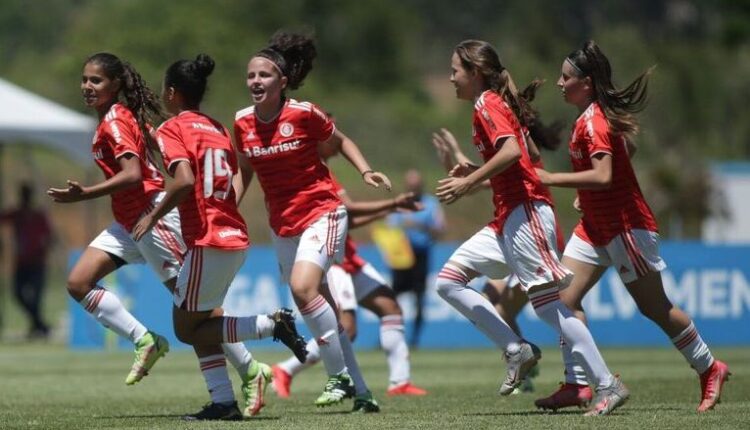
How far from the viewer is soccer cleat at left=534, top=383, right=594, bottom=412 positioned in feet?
32.5

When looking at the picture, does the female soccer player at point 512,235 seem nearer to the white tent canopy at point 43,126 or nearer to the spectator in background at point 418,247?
the spectator in background at point 418,247

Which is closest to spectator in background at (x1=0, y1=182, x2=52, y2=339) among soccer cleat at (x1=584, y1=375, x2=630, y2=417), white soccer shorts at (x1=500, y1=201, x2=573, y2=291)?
white soccer shorts at (x1=500, y1=201, x2=573, y2=291)

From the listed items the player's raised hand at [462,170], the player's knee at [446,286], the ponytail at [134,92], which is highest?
the ponytail at [134,92]

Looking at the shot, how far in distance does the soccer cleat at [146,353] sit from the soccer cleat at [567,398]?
2.39m

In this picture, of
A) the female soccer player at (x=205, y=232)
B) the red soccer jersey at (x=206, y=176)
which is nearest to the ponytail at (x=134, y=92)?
the female soccer player at (x=205, y=232)

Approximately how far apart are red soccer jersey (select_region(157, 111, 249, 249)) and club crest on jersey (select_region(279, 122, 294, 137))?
509mm

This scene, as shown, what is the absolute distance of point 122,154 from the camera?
9461mm

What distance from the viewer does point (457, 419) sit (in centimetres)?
920

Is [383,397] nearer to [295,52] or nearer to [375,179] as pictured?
[375,179]

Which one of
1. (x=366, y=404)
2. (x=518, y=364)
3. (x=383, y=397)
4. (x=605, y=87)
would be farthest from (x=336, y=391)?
(x=605, y=87)

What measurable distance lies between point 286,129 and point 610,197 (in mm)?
2017

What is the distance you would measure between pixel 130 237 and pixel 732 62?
58.8 m

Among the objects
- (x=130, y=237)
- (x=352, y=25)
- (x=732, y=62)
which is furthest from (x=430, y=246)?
(x=352, y=25)

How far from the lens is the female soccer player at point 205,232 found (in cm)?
912
